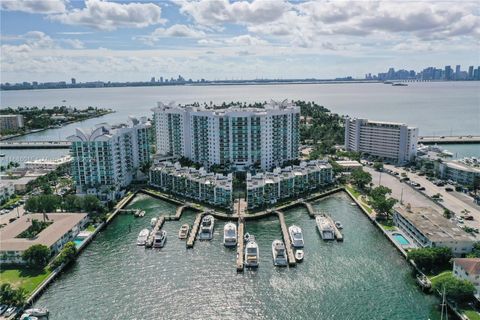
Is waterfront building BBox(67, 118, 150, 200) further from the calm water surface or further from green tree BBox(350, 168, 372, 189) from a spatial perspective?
green tree BBox(350, 168, 372, 189)

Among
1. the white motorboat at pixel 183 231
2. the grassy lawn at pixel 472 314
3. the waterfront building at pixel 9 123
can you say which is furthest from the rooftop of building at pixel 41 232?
the waterfront building at pixel 9 123

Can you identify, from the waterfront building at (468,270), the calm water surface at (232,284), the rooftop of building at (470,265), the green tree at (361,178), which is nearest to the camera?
the waterfront building at (468,270)

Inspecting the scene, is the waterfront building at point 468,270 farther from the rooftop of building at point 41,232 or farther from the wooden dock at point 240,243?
the rooftop of building at point 41,232

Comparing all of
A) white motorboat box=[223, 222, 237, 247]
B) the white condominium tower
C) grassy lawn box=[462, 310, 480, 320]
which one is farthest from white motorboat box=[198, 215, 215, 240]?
grassy lawn box=[462, 310, 480, 320]

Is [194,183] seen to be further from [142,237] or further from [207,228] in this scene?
[142,237]

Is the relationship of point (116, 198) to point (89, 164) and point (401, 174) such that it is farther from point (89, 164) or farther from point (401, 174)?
point (401, 174)

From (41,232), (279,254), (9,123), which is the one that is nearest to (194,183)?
(41,232)
